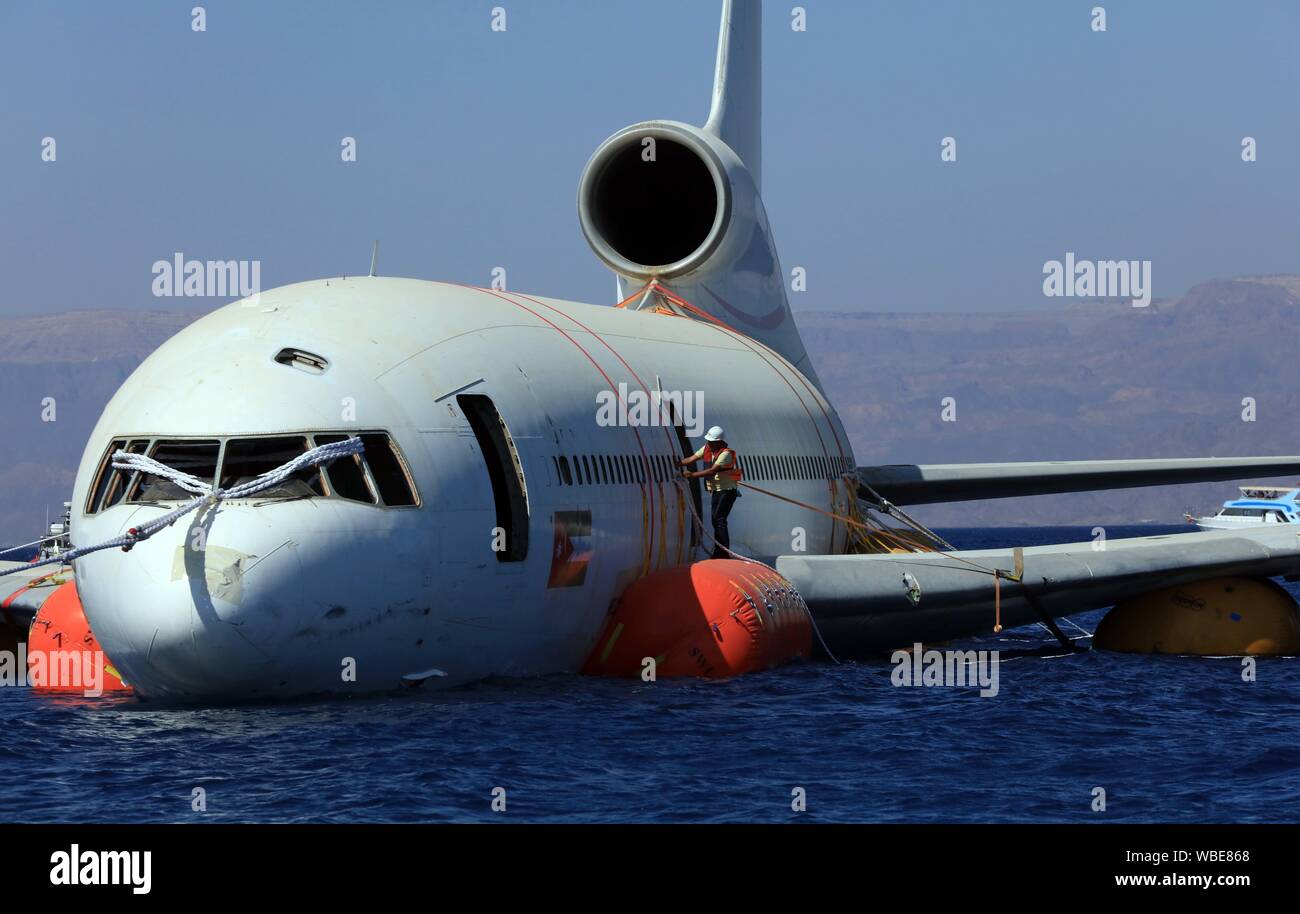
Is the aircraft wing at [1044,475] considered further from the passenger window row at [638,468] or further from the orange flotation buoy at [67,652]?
the orange flotation buoy at [67,652]

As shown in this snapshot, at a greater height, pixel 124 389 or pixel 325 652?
pixel 124 389

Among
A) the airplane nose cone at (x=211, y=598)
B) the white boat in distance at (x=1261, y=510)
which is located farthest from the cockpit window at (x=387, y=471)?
the white boat in distance at (x=1261, y=510)

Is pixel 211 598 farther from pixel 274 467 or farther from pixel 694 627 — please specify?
pixel 694 627

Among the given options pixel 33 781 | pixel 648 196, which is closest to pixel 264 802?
pixel 33 781

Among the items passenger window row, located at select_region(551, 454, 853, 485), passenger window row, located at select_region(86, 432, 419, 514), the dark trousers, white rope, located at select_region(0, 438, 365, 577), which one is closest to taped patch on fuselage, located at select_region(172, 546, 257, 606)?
white rope, located at select_region(0, 438, 365, 577)

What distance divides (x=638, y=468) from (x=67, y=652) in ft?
21.7

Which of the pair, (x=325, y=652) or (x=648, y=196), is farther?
(x=648, y=196)

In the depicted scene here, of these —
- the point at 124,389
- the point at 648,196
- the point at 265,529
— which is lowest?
the point at 265,529

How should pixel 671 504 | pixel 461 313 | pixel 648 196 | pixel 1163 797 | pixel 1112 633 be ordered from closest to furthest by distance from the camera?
pixel 1163 797, pixel 461 313, pixel 671 504, pixel 1112 633, pixel 648 196

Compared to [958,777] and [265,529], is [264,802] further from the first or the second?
[958,777]

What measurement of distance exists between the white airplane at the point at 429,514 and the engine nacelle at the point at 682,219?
16.5ft

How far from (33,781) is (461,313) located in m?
7.26

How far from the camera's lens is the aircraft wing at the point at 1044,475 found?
111ft

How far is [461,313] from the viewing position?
21.2 metres
